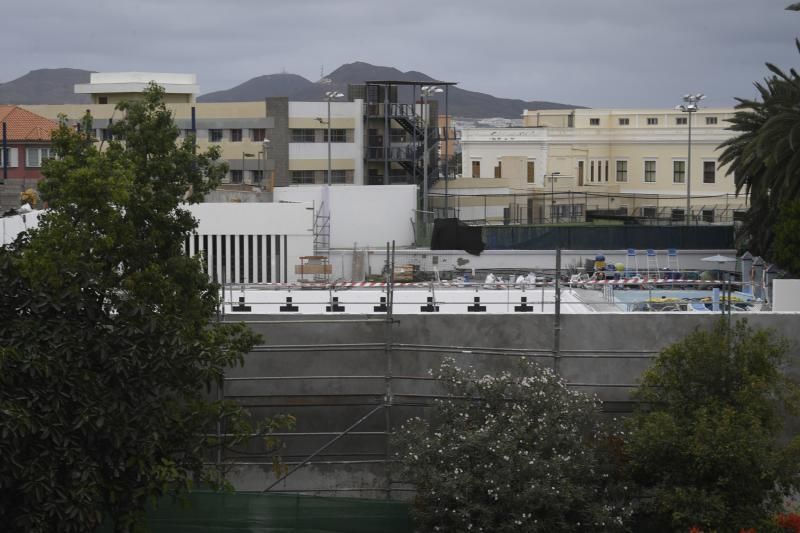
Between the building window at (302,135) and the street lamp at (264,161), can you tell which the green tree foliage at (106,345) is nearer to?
the street lamp at (264,161)

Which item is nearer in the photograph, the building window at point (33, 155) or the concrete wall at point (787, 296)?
the concrete wall at point (787, 296)

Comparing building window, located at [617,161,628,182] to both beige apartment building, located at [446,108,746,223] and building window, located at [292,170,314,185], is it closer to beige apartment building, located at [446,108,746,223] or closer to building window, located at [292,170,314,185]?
beige apartment building, located at [446,108,746,223]

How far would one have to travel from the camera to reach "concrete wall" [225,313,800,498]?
21.4 metres

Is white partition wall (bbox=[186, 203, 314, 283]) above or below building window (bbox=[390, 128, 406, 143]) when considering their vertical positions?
below

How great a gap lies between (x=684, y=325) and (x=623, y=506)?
3784 mm

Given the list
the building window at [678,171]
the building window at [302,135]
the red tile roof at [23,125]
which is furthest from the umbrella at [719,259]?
the red tile roof at [23,125]

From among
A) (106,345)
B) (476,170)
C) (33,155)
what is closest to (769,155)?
(106,345)

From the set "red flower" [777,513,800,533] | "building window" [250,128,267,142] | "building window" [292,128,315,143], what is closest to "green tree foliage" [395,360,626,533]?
"red flower" [777,513,800,533]

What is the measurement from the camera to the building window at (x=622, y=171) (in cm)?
9131

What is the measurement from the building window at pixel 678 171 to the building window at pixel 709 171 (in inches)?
81.5

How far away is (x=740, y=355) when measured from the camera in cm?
1917

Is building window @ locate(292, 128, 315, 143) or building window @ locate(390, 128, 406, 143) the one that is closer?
building window @ locate(390, 128, 406, 143)

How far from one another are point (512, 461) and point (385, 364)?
3687 millimetres

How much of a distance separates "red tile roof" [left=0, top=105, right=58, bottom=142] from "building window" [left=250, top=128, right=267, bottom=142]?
1185 centimetres
